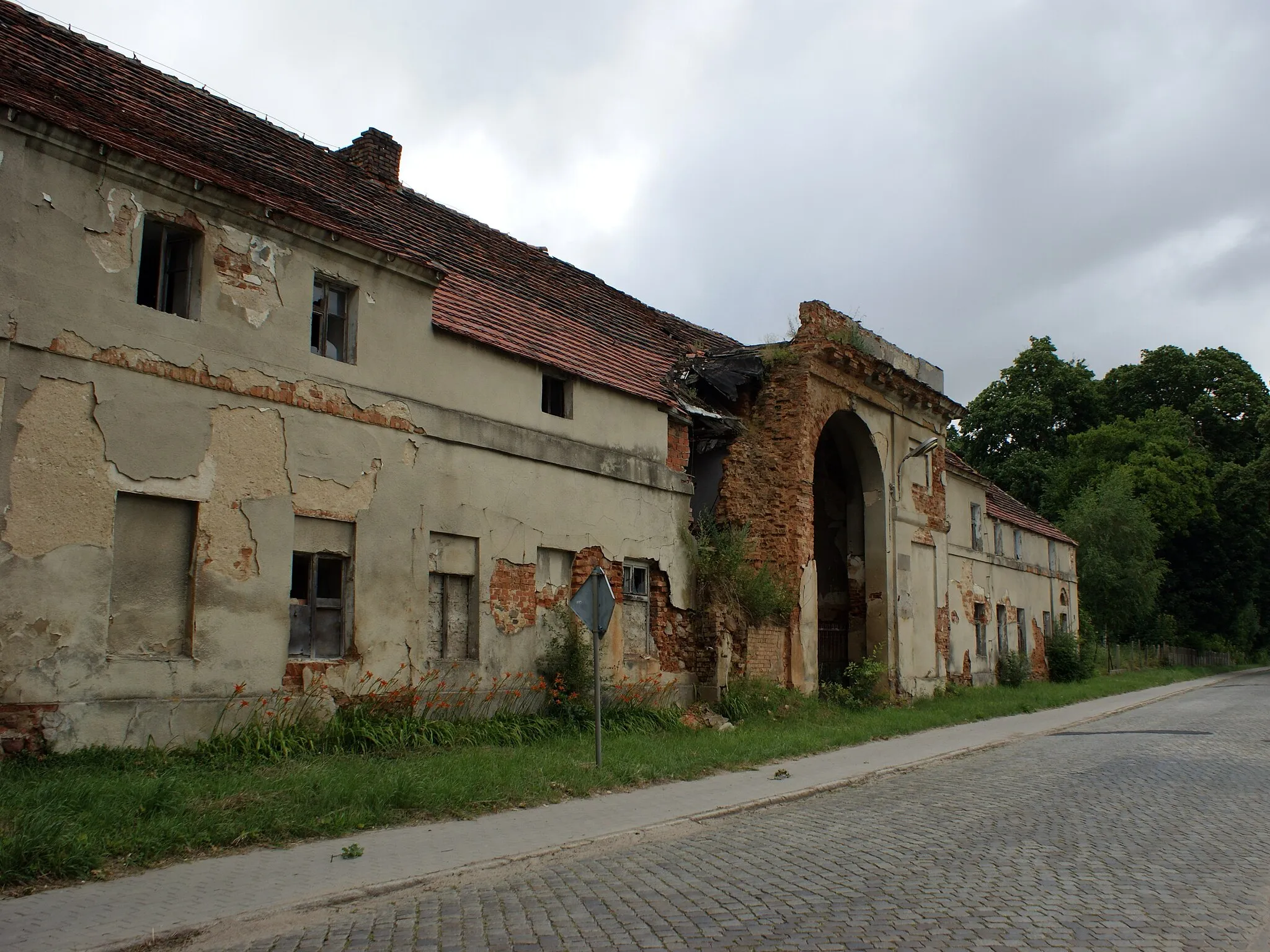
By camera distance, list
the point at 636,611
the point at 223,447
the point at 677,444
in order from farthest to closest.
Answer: the point at 677,444 → the point at 636,611 → the point at 223,447

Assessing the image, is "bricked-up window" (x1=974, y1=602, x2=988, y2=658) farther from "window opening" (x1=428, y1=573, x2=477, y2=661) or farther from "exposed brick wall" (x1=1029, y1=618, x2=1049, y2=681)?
"window opening" (x1=428, y1=573, x2=477, y2=661)

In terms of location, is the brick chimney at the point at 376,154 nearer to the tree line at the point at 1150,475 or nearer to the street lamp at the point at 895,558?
the street lamp at the point at 895,558

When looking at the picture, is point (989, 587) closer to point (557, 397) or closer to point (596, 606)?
point (557, 397)

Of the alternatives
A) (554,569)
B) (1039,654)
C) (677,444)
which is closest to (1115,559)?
(1039,654)

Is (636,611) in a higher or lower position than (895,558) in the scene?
lower

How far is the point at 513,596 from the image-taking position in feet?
48.8

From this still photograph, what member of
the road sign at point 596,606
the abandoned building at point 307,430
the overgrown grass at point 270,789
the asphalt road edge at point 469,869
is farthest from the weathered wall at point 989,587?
the road sign at point 596,606

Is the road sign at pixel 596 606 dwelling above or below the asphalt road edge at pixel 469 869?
above

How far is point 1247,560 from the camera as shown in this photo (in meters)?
52.7

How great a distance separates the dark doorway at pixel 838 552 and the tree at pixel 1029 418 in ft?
119

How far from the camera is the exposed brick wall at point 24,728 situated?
9.34 metres

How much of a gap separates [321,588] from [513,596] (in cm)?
308

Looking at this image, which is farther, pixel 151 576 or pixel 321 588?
pixel 321 588

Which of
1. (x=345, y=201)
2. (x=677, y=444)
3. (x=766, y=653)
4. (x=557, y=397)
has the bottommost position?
(x=766, y=653)
